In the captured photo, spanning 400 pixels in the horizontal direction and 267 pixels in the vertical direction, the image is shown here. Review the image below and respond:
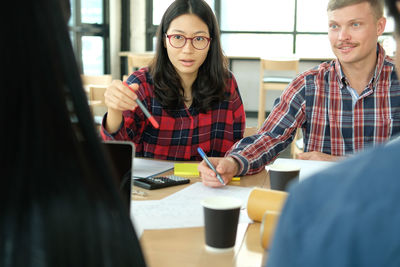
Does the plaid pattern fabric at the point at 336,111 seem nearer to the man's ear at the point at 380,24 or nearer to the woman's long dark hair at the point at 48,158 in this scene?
the man's ear at the point at 380,24

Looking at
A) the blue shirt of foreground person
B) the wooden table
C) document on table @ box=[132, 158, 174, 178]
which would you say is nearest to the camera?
the blue shirt of foreground person

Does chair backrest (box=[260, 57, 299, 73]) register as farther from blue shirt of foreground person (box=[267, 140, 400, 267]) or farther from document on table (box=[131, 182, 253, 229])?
blue shirt of foreground person (box=[267, 140, 400, 267])

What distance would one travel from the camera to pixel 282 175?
53.6 inches

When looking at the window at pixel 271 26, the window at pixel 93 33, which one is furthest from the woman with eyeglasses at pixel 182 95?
the window at pixel 271 26

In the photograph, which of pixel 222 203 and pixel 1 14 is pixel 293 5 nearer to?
pixel 222 203

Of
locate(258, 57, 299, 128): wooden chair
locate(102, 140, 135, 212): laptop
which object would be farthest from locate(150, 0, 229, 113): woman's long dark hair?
locate(258, 57, 299, 128): wooden chair

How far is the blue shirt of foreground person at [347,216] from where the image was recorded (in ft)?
0.95

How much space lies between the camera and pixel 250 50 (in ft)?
23.4

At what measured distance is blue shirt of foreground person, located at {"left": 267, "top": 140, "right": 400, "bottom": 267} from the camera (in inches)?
11.4

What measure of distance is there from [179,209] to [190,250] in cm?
27

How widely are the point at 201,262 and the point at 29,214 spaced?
608 mm

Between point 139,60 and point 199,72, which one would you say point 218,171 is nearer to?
point 199,72

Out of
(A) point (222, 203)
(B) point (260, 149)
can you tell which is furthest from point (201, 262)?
(B) point (260, 149)

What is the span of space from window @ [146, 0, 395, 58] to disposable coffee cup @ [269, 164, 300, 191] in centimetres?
553
